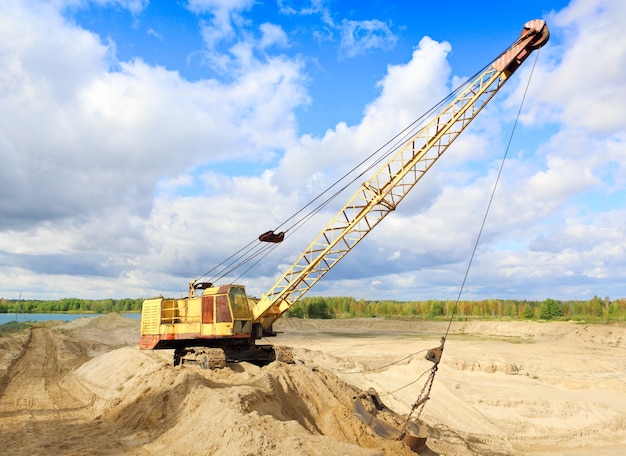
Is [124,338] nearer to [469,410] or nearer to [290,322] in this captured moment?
[290,322]

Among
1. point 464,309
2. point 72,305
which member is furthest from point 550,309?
point 72,305

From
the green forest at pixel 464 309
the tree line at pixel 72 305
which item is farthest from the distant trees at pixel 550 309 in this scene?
the tree line at pixel 72 305

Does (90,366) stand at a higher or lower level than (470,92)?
lower

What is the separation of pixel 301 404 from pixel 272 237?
738 cm

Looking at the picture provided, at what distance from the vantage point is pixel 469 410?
1722 centimetres

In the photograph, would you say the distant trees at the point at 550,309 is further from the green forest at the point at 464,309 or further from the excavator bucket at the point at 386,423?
the excavator bucket at the point at 386,423

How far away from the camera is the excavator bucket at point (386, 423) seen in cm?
1023

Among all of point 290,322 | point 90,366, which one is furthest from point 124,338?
point 90,366

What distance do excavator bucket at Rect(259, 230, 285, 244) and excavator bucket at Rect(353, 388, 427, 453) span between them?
7719 millimetres

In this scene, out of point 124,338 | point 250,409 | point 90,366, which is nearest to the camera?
point 250,409

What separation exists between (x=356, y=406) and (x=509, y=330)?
146 feet

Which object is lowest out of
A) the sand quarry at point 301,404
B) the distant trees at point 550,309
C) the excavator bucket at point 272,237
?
the sand quarry at point 301,404

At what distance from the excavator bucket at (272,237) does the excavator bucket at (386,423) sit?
25.3 ft

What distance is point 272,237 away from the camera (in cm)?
1798
